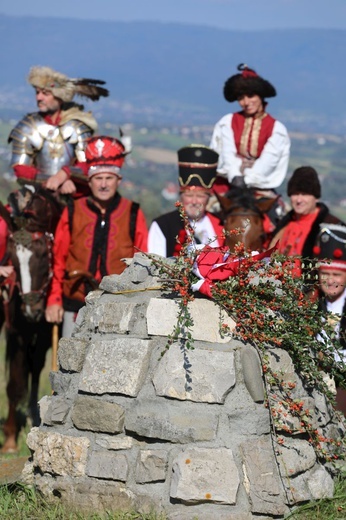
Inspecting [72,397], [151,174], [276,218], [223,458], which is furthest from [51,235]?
[151,174]

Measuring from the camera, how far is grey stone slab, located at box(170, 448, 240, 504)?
4766 millimetres

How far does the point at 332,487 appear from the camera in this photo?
5.13 metres

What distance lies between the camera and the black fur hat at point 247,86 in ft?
28.7

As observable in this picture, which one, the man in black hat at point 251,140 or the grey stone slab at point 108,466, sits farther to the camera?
the man in black hat at point 251,140

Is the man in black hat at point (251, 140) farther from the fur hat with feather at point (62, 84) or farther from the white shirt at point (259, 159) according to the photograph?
the fur hat with feather at point (62, 84)

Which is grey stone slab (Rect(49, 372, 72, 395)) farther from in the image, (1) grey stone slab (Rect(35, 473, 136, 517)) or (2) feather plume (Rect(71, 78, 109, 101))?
(2) feather plume (Rect(71, 78, 109, 101))

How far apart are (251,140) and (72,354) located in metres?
4.06

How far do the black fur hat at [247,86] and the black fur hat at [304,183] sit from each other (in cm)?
118

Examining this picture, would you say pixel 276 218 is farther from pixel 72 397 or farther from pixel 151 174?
pixel 151 174

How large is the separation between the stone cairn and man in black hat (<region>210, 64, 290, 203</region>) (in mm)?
3719

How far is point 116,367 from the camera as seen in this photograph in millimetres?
5066

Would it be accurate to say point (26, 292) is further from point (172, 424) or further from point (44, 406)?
point (172, 424)

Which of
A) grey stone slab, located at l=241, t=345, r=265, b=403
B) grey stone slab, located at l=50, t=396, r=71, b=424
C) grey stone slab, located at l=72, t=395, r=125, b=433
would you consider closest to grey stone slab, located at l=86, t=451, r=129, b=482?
grey stone slab, located at l=72, t=395, r=125, b=433

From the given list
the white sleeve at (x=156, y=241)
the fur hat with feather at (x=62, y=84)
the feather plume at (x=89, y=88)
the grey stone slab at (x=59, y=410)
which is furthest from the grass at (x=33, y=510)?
the feather plume at (x=89, y=88)
